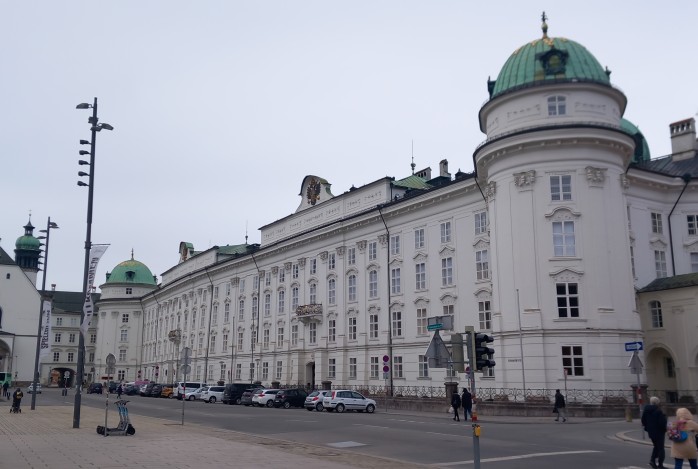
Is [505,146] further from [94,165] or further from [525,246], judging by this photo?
[94,165]

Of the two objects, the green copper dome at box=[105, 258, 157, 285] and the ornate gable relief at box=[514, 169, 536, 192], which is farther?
the green copper dome at box=[105, 258, 157, 285]

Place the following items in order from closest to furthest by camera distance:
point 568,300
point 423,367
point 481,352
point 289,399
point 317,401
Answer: point 481,352, point 568,300, point 317,401, point 423,367, point 289,399

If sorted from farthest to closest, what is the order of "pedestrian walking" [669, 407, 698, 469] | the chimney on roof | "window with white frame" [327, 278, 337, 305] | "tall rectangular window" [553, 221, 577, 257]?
"window with white frame" [327, 278, 337, 305]
the chimney on roof
"tall rectangular window" [553, 221, 577, 257]
"pedestrian walking" [669, 407, 698, 469]

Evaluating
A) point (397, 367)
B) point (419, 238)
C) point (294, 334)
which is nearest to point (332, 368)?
point (294, 334)

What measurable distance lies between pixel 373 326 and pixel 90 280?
2947 cm

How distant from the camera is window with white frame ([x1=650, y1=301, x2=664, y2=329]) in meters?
41.6

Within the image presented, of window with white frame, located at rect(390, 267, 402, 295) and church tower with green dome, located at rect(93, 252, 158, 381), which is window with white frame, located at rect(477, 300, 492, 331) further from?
church tower with green dome, located at rect(93, 252, 158, 381)

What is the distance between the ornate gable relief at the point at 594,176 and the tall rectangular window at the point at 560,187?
105cm

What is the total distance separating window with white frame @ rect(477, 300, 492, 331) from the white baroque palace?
0.49 feet

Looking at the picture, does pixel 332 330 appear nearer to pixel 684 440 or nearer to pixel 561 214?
pixel 561 214

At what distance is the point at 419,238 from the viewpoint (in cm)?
5062

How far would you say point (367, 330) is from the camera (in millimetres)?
54219

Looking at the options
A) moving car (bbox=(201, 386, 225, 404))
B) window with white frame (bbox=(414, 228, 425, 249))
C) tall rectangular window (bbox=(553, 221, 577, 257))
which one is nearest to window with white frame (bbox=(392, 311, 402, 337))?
window with white frame (bbox=(414, 228, 425, 249))

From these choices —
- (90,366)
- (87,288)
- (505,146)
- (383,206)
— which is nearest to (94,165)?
(87,288)
